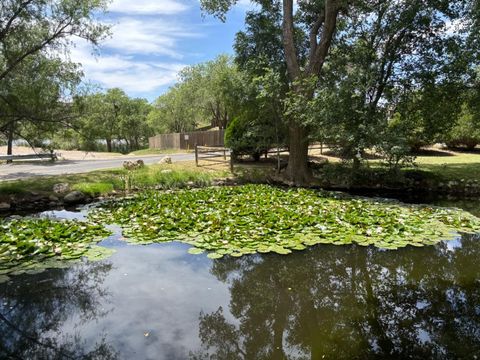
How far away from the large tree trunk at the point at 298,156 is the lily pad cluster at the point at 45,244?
8.36 metres

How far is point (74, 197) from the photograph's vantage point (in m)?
11.1

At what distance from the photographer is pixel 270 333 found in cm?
400

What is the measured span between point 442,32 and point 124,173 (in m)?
13.1

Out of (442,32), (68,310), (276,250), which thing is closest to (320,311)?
(276,250)

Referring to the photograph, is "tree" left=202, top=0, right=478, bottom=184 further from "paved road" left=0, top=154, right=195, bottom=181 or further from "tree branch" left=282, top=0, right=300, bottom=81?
"paved road" left=0, top=154, right=195, bottom=181

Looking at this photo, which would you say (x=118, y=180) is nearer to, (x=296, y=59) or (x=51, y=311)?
(x=296, y=59)

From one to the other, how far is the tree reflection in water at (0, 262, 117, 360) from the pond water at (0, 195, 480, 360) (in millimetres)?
16

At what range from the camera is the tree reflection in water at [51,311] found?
3.72m

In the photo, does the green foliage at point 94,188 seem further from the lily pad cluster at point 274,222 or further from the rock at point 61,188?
the lily pad cluster at point 274,222

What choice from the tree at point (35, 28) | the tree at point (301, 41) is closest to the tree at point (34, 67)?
the tree at point (35, 28)

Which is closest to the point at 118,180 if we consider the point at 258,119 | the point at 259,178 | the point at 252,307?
the point at 259,178

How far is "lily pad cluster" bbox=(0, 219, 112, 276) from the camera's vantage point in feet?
19.1

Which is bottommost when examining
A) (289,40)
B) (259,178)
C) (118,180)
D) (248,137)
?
(259,178)

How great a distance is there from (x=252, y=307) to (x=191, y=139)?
28.7m
